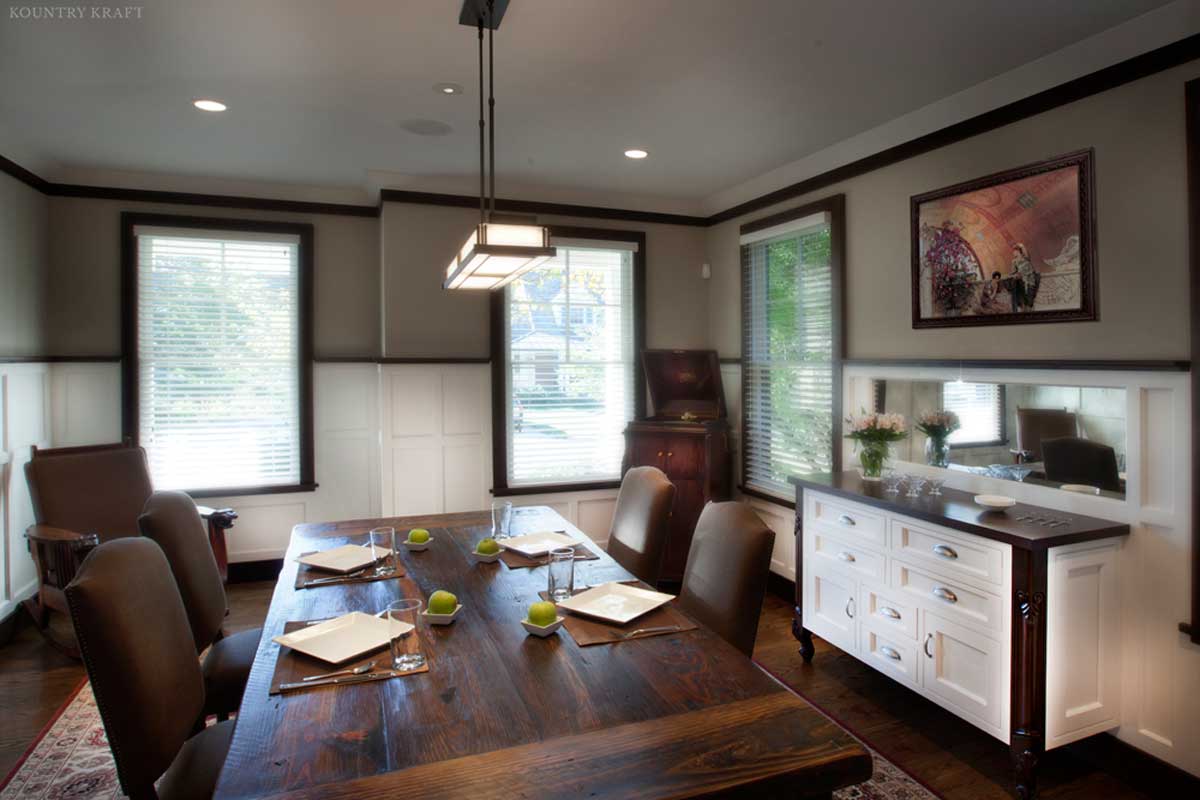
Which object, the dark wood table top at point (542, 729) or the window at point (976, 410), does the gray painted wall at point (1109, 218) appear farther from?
the dark wood table top at point (542, 729)

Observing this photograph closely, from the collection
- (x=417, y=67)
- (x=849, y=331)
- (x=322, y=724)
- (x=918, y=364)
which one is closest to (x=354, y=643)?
(x=322, y=724)

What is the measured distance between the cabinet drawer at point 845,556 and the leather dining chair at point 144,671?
242 cm

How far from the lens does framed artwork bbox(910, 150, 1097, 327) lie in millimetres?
2596

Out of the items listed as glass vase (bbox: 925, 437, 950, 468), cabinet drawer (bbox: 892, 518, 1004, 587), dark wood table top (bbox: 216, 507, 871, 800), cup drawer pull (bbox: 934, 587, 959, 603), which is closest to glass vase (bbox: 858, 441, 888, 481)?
glass vase (bbox: 925, 437, 950, 468)

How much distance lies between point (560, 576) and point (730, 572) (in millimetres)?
504

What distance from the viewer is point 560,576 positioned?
203cm

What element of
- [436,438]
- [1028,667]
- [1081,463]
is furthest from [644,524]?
[436,438]

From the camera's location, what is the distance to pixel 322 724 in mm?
1370

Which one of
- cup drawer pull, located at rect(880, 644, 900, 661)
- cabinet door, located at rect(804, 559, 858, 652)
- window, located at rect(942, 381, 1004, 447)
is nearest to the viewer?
cup drawer pull, located at rect(880, 644, 900, 661)

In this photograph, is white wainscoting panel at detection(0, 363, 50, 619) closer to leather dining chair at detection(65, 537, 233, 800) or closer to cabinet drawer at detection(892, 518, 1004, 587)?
leather dining chair at detection(65, 537, 233, 800)

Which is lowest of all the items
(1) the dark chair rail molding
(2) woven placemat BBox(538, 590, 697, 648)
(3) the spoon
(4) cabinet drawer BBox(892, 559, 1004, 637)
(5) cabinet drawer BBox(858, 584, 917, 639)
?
(5) cabinet drawer BBox(858, 584, 917, 639)

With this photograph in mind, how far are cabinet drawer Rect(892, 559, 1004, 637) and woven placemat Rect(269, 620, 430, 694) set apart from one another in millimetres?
1916

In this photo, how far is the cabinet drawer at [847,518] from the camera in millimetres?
2930

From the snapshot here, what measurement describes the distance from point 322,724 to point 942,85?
10.5 feet
